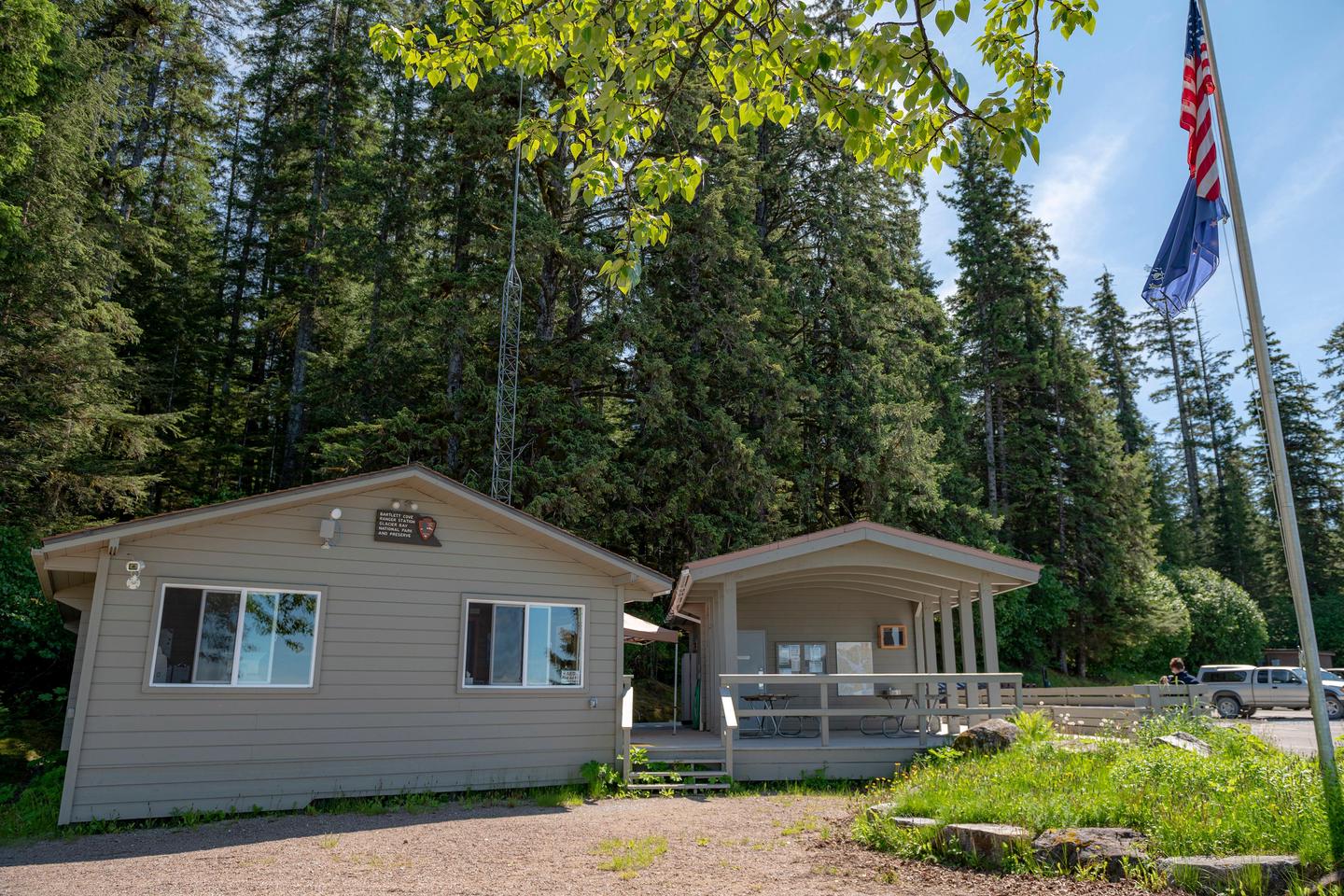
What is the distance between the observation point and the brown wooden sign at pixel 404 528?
423 inches

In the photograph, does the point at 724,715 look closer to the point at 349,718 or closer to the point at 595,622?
the point at 595,622

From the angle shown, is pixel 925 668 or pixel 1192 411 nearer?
pixel 925 668

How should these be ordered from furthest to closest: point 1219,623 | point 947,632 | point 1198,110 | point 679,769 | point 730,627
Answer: point 1219,623 → point 947,632 → point 730,627 → point 679,769 → point 1198,110

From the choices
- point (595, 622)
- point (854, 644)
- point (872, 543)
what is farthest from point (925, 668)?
point (595, 622)

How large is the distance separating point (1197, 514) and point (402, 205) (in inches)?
1684

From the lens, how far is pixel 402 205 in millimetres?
25109

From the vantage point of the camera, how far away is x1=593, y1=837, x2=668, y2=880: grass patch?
22.4 feet

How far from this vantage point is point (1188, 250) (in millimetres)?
7969

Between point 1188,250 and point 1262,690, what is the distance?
19820 mm

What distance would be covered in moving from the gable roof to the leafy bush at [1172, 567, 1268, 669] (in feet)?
94.0

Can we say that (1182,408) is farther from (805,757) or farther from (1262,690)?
(805,757)

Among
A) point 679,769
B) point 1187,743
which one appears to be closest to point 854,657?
point 679,769

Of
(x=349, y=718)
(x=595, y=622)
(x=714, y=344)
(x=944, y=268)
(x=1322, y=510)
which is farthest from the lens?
(x=1322, y=510)

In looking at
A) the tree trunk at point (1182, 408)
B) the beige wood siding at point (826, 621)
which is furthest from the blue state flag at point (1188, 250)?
the tree trunk at point (1182, 408)
